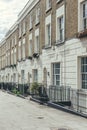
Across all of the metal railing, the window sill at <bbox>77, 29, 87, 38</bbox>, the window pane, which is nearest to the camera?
the window sill at <bbox>77, 29, 87, 38</bbox>

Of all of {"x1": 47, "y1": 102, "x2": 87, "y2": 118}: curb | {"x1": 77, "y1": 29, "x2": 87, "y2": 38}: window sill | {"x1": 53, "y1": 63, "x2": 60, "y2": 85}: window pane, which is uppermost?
{"x1": 77, "y1": 29, "x2": 87, "y2": 38}: window sill

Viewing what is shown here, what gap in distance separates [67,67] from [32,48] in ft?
45.1

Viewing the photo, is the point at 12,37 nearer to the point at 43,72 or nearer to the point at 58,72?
the point at 43,72

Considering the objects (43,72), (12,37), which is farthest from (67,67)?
A: (12,37)

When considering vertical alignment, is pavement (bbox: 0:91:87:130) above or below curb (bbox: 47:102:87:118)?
below

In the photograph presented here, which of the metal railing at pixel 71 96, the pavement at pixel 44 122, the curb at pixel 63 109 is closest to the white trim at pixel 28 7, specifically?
the metal railing at pixel 71 96

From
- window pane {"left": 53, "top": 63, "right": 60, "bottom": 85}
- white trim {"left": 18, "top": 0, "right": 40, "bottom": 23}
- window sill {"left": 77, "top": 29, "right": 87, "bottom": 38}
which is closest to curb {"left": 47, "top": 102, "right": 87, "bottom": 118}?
window pane {"left": 53, "top": 63, "right": 60, "bottom": 85}

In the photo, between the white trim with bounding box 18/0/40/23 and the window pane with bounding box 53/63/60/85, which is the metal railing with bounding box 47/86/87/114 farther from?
the white trim with bounding box 18/0/40/23

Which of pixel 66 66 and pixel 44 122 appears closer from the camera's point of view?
pixel 44 122

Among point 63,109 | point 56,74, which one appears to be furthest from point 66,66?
point 63,109

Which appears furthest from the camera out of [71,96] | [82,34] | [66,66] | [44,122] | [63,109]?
[66,66]

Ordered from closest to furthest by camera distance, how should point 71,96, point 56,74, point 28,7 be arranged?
1. point 71,96
2. point 56,74
3. point 28,7

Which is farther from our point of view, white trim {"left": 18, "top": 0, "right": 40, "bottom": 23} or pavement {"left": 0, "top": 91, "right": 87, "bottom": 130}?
white trim {"left": 18, "top": 0, "right": 40, "bottom": 23}

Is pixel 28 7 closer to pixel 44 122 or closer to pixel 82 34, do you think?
pixel 82 34
